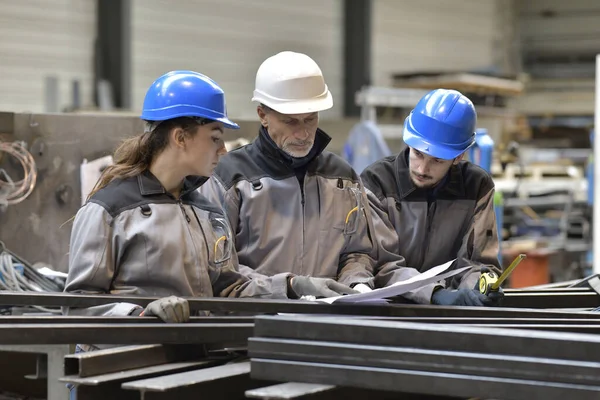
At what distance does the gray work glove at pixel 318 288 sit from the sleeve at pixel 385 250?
39cm

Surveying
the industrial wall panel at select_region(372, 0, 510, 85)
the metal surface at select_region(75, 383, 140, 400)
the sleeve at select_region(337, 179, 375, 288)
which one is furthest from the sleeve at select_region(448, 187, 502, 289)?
the industrial wall panel at select_region(372, 0, 510, 85)

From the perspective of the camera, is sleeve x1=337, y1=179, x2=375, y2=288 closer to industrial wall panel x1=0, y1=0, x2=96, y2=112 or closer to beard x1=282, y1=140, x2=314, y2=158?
beard x1=282, y1=140, x2=314, y2=158

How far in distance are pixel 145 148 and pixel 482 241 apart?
129 cm

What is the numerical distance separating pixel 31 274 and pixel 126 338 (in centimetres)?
190

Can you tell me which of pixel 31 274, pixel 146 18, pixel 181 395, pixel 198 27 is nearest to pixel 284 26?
pixel 198 27

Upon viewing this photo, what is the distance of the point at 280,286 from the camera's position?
8.75 ft

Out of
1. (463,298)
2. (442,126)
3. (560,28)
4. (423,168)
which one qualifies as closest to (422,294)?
(463,298)

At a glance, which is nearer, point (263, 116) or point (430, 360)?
point (430, 360)

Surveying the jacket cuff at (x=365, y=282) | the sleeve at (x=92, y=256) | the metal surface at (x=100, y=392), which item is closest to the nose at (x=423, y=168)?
the jacket cuff at (x=365, y=282)

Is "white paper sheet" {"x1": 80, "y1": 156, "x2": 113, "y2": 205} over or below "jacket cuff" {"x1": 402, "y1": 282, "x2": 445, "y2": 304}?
over

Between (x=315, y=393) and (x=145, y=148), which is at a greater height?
(x=145, y=148)

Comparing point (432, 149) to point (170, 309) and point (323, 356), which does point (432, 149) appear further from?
point (323, 356)

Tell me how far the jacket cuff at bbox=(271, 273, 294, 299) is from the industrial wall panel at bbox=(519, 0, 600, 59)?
12353 mm

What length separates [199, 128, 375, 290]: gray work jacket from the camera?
115 inches
